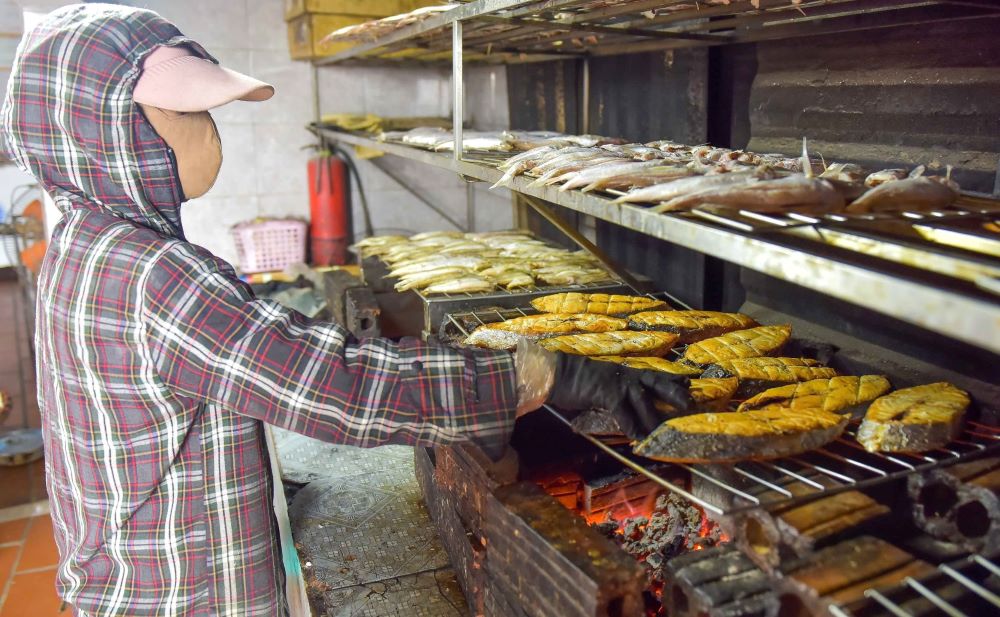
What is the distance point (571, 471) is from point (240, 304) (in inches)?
52.6

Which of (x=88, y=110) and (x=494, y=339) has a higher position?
(x=88, y=110)

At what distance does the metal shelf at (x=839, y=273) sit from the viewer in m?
1.05

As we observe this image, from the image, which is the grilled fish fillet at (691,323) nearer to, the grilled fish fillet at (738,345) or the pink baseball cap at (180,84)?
the grilled fish fillet at (738,345)

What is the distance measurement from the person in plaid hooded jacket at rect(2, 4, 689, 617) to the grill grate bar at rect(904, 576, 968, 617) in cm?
71

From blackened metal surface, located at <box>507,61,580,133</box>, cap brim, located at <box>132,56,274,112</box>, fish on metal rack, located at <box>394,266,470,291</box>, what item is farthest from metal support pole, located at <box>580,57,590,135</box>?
cap brim, located at <box>132,56,274,112</box>

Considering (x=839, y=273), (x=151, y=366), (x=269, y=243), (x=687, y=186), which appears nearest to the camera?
(x=839, y=273)

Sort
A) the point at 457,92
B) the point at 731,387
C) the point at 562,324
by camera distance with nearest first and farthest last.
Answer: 1. the point at 731,387
2. the point at 562,324
3. the point at 457,92

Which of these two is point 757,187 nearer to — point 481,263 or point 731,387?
point 731,387

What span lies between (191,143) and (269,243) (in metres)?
5.30

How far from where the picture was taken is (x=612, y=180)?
225 cm

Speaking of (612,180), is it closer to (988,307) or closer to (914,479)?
(914,479)

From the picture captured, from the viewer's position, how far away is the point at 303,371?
74.9 inches

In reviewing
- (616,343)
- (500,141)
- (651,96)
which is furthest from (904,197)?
(651,96)

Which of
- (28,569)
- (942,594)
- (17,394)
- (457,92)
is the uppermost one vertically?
(457,92)
